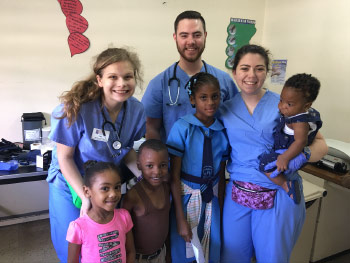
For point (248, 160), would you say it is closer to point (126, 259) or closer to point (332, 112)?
point (126, 259)

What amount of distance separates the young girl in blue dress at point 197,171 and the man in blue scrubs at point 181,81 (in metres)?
0.22

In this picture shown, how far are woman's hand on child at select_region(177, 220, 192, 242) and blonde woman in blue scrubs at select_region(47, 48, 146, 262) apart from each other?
13.6 inches

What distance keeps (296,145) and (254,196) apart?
0.99 ft

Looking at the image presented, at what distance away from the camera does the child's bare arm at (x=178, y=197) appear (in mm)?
1251

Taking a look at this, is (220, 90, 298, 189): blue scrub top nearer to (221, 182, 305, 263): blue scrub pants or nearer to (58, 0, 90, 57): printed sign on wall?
(221, 182, 305, 263): blue scrub pants

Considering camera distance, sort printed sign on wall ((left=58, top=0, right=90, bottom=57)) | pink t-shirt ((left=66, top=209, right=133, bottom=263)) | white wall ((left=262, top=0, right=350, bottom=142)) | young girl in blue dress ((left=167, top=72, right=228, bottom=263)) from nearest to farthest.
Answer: pink t-shirt ((left=66, top=209, right=133, bottom=263)) → young girl in blue dress ((left=167, top=72, right=228, bottom=263)) → white wall ((left=262, top=0, right=350, bottom=142)) → printed sign on wall ((left=58, top=0, right=90, bottom=57))

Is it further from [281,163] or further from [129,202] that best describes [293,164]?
[129,202]

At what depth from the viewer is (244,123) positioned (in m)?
1.27

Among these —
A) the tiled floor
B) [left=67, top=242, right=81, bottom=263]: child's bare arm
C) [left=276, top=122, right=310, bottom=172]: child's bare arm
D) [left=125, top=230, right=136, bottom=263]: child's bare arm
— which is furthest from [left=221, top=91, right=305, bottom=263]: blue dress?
the tiled floor

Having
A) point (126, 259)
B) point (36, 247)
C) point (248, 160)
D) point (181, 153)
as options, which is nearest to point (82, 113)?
point (181, 153)

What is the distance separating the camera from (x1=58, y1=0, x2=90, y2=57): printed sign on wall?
235cm

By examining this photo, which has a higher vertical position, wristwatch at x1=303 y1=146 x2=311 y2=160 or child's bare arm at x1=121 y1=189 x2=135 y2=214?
wristwatch at x1=303 y1=146 x2=311 y2=160

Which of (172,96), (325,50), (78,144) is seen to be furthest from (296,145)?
(325,50)

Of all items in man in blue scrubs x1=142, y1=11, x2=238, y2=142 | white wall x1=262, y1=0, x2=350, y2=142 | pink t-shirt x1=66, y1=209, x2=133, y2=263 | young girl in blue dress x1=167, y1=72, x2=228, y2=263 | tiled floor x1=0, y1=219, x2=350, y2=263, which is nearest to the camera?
pink t-shirt x1=66, y1=209, x2=133, y2=263
